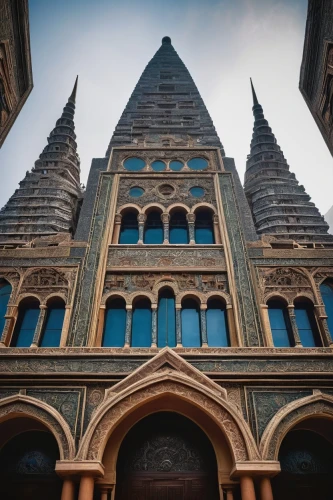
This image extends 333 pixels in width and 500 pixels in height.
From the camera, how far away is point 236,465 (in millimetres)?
7805

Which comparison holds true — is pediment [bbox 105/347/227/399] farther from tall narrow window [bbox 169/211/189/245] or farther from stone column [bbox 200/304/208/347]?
tall narrow window [bbox 169/211/189/245]

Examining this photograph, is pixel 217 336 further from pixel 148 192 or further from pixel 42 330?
pixel 148 192

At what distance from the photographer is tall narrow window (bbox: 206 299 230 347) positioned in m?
10.5

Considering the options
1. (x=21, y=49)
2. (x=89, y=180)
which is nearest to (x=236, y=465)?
(x=89, y=180)

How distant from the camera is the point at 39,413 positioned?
866cm

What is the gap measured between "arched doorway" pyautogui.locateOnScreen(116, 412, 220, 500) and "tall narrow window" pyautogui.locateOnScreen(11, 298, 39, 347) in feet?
12.1

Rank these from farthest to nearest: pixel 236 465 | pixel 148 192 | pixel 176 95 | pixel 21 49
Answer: pixel 176 95, pixel 148 192, pixel 21 49, pixel 236 465

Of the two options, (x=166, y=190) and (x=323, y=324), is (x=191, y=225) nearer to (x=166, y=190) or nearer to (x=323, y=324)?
(x=166, y=190)

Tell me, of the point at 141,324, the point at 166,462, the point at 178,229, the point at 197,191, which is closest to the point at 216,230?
the point at 178,229

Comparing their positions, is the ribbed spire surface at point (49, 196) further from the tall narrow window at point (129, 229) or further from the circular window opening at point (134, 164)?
the tall narrow window at point (129, 229)

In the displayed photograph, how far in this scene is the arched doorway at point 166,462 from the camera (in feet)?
28.7

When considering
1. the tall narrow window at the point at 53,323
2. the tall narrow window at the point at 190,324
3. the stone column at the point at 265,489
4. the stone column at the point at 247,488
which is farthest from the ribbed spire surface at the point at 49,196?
the stone column at the point at 265,489

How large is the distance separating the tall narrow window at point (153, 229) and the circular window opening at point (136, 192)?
821 mm

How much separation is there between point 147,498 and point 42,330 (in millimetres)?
4763
